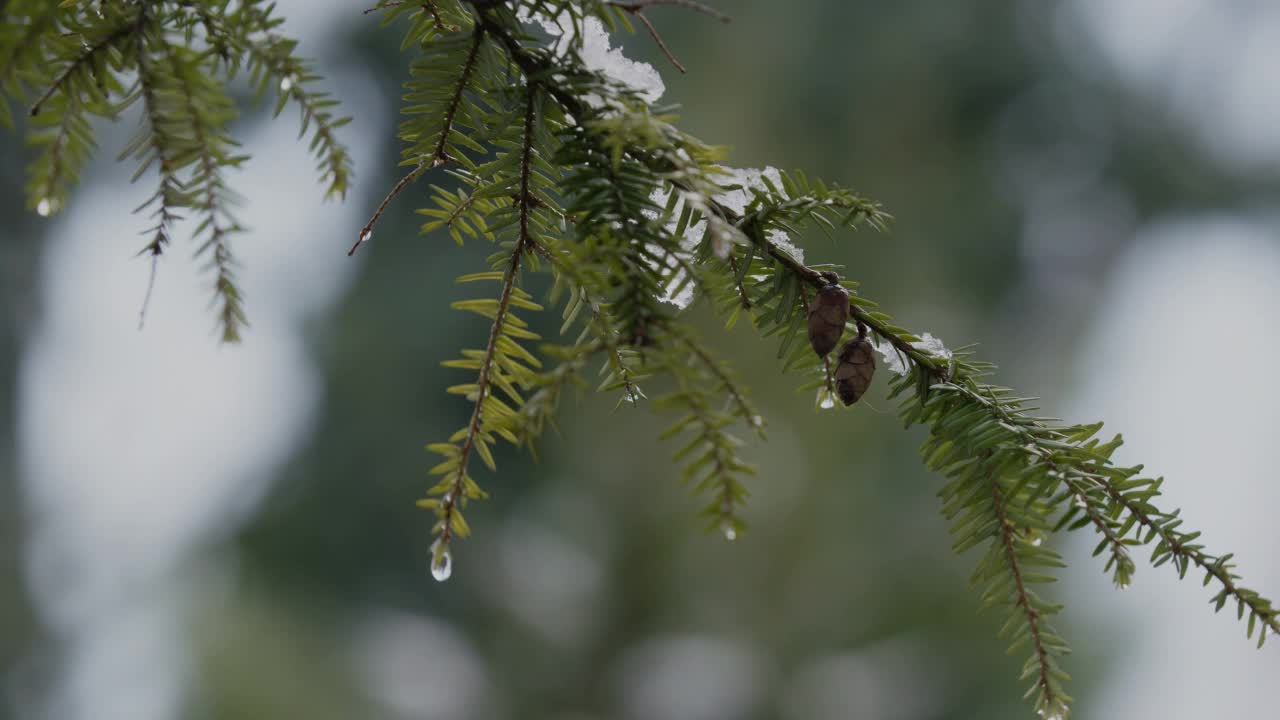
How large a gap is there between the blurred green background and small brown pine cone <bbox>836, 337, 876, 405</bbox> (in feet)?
5.04

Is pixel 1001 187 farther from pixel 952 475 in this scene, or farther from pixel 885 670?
pixel 952 475

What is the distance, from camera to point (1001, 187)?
2.14 m

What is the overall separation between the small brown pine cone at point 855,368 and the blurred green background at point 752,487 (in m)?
1.54

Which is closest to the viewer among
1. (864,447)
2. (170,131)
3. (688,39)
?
(170,131)

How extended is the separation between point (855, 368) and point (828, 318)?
2 centimetres

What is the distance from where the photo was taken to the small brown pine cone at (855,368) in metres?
0.28

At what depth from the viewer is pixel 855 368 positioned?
0.28 metres

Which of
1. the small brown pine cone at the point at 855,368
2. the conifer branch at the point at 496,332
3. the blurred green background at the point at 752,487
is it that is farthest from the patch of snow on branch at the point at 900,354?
the blurred green background at the point at 752,487

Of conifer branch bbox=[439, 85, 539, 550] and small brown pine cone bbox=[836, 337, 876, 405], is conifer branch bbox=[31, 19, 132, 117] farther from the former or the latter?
small brown pine cone bbox=[836, 337, 876, 405]

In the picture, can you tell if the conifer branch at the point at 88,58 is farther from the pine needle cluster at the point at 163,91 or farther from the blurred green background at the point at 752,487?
the blurred green background at the point at 752,487

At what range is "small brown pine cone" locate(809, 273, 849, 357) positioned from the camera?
0.27 meters

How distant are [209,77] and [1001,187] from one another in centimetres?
218

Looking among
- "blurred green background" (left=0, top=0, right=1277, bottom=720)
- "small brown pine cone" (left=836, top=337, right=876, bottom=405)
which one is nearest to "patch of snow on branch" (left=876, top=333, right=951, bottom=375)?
"small brown pine cone" (left=836, top=337, right=876, bottom=405)

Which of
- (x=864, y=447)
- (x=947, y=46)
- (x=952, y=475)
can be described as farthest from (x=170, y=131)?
(x=947, y=46)
